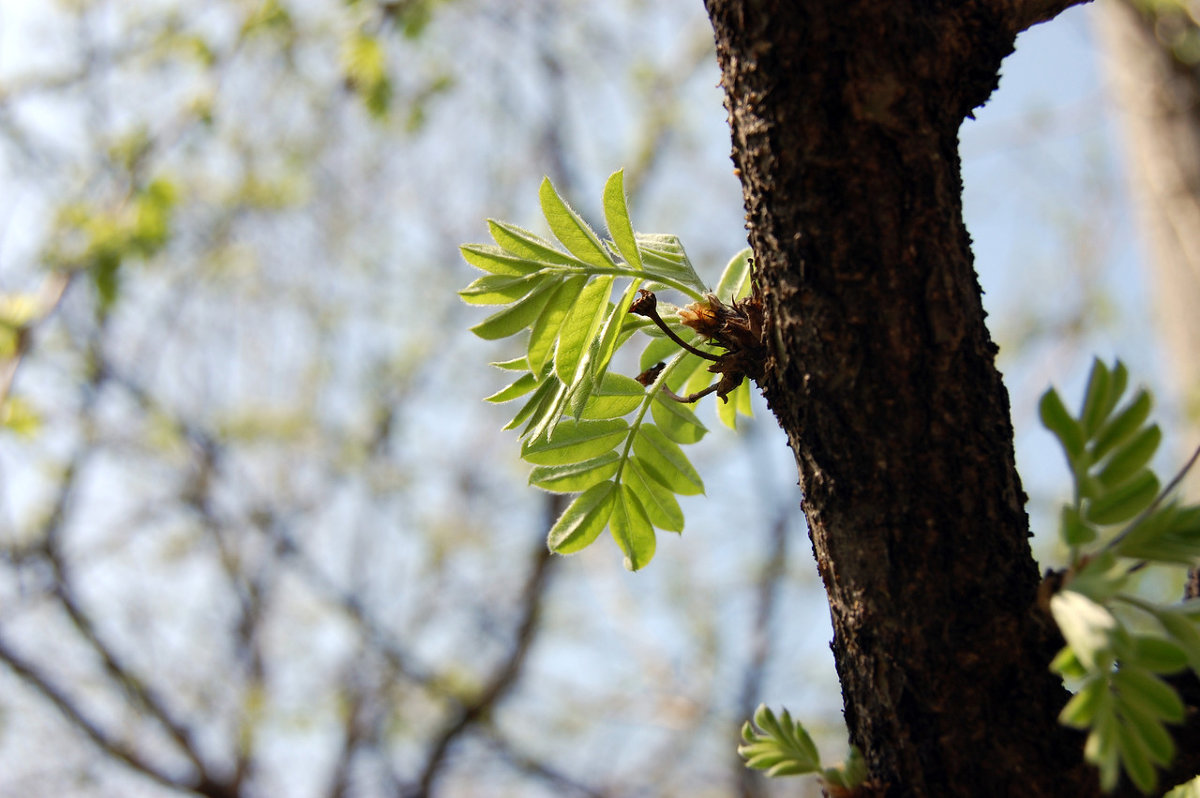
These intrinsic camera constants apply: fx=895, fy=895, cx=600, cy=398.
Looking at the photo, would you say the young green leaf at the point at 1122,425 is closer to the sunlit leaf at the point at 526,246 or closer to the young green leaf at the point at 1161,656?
the young green leaf at the point at 1161,656

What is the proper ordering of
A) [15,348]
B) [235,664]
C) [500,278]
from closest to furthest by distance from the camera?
[500,278] < [15,348] < [235,664]

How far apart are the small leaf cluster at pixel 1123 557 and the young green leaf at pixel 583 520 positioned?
0.51 metres

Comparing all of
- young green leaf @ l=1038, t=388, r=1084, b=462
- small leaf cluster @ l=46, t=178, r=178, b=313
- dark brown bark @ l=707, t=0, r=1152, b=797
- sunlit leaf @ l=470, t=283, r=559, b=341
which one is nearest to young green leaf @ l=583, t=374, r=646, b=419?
sunlit leaf @ l=470, t=283, r=559, b=341

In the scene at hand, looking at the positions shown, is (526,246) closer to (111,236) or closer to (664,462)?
(664,462)

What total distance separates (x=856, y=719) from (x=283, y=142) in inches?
294

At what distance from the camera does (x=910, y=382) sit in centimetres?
78

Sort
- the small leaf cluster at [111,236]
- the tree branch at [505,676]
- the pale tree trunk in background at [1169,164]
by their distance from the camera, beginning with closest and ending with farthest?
the small leaf cluster at [111,236] < the pale tree trunk in background at [1169,164] < the tree branch at [505,676]

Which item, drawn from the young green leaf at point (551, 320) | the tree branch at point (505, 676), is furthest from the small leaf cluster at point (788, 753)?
the tree branch at point (505, 676)

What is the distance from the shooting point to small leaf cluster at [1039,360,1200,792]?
24.8 inches

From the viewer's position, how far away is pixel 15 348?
335 centimetres

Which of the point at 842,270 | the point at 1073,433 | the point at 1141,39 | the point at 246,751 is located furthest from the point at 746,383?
the point at 246,751

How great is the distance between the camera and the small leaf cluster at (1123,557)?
0.63 meters

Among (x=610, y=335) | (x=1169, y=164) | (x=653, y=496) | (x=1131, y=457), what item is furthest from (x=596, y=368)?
(x=1169, y=164)

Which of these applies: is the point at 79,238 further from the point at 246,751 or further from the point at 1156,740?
the point at 1156,740
